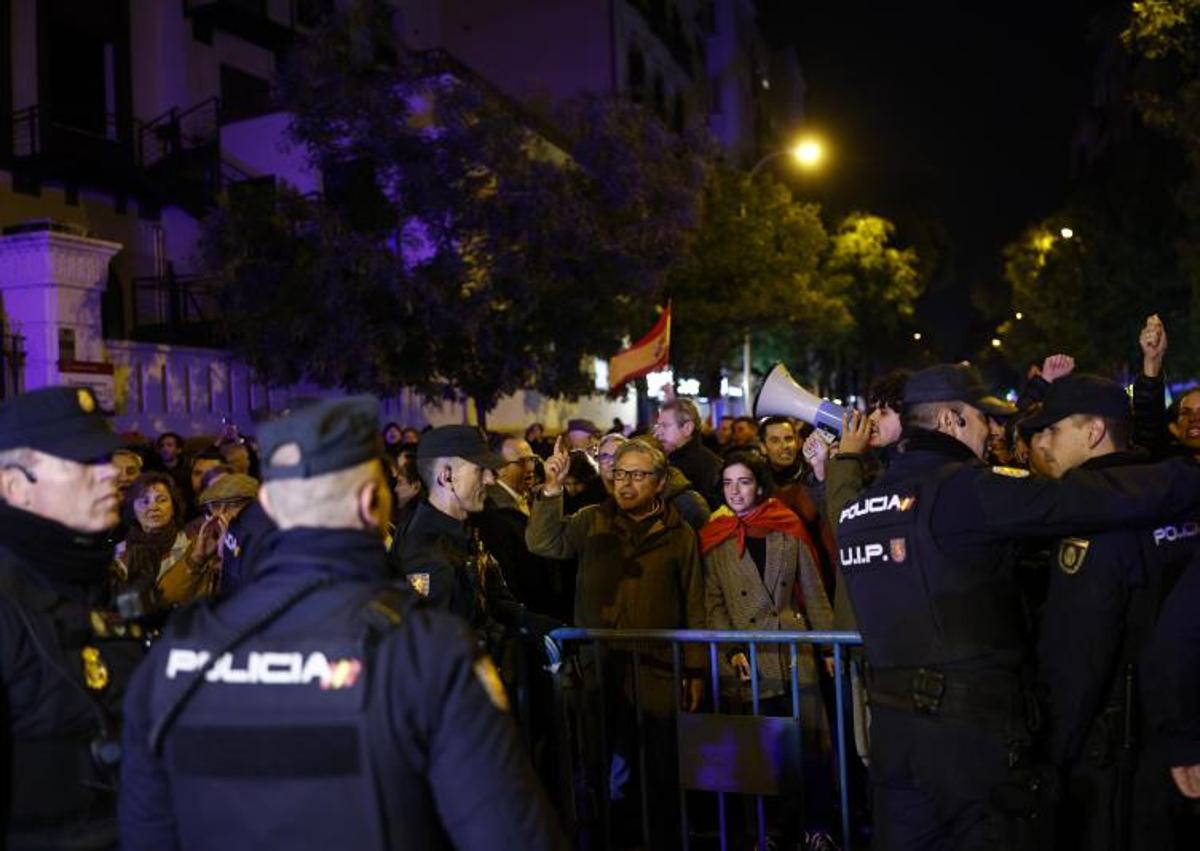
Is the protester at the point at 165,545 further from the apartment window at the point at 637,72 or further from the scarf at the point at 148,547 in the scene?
the apartment window at the point at 637,72

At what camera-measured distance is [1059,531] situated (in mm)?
3361

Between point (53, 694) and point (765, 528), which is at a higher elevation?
point (765, 528)

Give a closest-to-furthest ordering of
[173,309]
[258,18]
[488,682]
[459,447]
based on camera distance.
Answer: [488,682] → [459,447] → [173,309] → [258,18]

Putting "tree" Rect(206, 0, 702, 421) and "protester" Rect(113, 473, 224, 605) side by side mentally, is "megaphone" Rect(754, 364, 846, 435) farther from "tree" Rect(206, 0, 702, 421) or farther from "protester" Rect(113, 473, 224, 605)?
"tree" Rect(206, 0, 702, 421)

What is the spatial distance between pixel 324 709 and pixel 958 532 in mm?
2100

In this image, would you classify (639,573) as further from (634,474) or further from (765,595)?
(765,595)

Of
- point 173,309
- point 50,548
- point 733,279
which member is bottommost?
point 50,548

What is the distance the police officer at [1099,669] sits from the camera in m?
3.52

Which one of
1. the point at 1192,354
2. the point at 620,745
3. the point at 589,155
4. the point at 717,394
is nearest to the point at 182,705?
the point at 620,745

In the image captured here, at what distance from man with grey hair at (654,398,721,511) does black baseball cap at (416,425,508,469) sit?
3.54 meters

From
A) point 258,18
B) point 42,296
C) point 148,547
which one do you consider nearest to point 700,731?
point 148,547

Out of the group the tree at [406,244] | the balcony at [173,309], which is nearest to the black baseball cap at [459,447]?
the tree at [406,244]

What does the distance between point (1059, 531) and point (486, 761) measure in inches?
78.8

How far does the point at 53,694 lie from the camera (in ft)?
8.66
